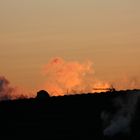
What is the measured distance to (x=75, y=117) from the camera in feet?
218

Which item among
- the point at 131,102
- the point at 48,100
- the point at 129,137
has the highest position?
the point at 48,100

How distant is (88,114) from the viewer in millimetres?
64812

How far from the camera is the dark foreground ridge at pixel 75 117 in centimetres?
5859

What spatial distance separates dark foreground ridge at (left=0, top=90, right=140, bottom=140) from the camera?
58.6 m

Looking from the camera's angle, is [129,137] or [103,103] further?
[103,103]

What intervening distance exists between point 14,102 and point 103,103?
11.9 m

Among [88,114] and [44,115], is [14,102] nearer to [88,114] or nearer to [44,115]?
[44,115]

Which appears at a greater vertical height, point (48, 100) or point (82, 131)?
point (48, 100)

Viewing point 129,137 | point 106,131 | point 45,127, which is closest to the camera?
point 129,137

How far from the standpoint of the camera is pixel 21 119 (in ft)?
234

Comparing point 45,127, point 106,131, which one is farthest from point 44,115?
point 106,131

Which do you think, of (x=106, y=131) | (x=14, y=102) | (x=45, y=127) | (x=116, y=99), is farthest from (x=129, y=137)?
(x=14, y=102)

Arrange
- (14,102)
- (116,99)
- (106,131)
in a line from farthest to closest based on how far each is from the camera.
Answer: (14,102) < (116,99) < (106,131)

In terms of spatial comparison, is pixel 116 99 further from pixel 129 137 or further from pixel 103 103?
pixel 129 137
